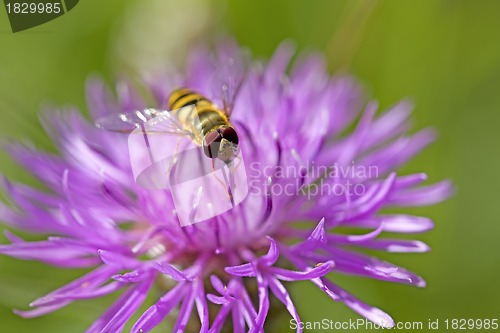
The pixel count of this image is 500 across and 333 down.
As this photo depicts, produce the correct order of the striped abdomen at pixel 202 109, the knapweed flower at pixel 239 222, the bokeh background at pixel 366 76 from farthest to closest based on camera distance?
the bokeh background at pixel 366 76 < the striped abdomen at pixel 202 109 < the knapweed flower at pixel 239 222

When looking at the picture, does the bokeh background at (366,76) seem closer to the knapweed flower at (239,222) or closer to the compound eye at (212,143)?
the knapweed flower at (239,222)

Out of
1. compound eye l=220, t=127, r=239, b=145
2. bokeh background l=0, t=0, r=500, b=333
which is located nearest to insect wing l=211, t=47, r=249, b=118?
compound eye l=220, t=127, r=239, b=145

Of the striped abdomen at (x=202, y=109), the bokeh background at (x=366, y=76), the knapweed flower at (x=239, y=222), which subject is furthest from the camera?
the bokeh background at (x=366, y=76)

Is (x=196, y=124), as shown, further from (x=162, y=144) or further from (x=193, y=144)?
(x=162, y=144)

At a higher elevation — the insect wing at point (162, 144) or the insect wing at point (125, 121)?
the insect wing at point (125, 121)

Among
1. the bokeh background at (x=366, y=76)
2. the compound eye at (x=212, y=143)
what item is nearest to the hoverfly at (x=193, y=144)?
the compound eye at (x=212, y=143)

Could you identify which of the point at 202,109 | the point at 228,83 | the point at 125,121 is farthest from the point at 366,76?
the point at 125,121

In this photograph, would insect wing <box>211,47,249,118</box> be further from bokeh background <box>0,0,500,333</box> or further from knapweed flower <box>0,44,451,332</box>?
bokeh background <box>0,0,500,333</box>

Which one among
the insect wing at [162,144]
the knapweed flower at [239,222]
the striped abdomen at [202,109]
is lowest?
the knapweed flower at [239,222]
